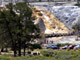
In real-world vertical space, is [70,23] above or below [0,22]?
below

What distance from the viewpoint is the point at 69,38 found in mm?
67062

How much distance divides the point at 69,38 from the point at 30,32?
89.1ft

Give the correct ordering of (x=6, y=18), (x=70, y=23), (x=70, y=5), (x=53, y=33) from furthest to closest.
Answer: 1. (x=70, y=5)
2. (x=70, y=23)
3. (x=53, y=33)
4. (x=6, y=18)

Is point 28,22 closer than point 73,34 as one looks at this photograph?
Yes

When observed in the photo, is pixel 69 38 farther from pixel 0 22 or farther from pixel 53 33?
pixel 0 22

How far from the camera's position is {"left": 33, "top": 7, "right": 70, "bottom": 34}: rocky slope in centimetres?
7427

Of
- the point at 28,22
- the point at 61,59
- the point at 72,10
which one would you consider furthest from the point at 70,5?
the point at 61,59

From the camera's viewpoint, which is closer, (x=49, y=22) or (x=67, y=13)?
(x=49, y=22)

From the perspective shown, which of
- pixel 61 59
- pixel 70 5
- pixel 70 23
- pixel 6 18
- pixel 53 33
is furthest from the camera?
pixel 70 5

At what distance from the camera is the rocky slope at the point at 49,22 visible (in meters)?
74.3

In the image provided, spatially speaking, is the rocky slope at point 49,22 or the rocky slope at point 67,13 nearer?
the rocky slope at point 49,22

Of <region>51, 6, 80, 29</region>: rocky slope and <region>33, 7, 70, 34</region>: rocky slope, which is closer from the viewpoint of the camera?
<region>33, 7, 70, 34</region>: rocky slope

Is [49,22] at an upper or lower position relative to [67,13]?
lower

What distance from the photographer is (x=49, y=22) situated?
268 ft
